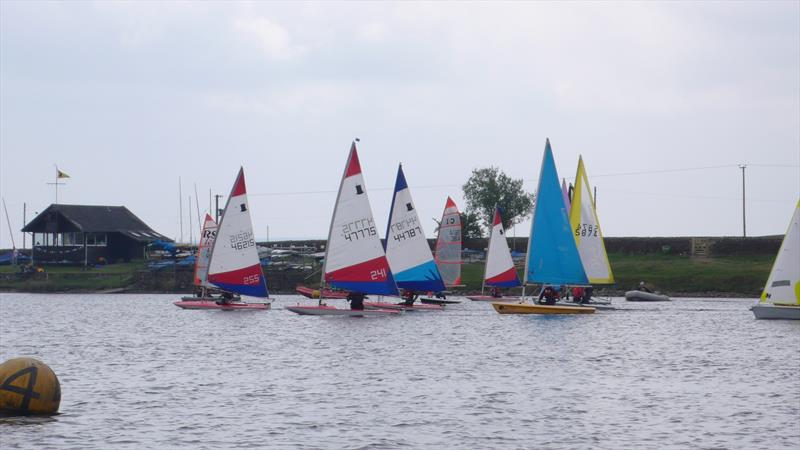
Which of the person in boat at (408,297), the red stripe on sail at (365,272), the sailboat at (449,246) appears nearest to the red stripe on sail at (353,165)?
the red stripe on sail at (365,272)

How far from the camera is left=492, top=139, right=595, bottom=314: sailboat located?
6575 cm

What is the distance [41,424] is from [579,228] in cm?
4807

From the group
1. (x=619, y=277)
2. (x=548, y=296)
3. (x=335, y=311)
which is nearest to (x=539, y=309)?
(x=548, y=296)

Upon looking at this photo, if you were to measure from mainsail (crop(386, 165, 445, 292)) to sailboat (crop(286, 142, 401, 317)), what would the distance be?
29.2 ft

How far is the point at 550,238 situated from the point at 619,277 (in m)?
40.8

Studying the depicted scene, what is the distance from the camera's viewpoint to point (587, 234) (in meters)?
72.3

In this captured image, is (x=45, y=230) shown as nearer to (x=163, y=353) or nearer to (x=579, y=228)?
(x=579, y=228)

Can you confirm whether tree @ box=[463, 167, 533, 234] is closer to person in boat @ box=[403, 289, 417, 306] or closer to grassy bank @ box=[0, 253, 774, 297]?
grassy bank @ box=[0, 253, 774, 297]

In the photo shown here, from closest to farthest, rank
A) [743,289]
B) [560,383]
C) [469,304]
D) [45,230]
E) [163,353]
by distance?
[560,383]
[163,353]
[469,304]
[743,289]
[45,230]

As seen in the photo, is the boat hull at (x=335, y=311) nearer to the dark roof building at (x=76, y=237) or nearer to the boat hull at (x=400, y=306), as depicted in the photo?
the boat hull at (x=400, y=306)

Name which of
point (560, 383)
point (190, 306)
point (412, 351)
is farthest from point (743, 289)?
point (560, 383)

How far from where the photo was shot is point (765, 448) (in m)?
26.2

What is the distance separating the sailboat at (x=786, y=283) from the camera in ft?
203

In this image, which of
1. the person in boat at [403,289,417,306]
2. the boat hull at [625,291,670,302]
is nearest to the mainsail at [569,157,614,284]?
the person in boat at [403,289,417,306]
